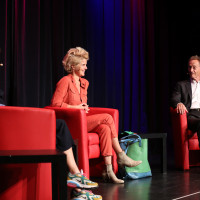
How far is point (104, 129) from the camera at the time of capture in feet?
12.1

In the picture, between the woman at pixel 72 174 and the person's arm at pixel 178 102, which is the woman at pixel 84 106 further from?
the person's arm at pixel 178 102

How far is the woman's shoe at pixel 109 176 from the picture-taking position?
358 cm

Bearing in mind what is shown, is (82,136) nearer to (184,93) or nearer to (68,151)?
(68,151)

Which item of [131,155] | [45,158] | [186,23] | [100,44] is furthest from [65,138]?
[186,23]

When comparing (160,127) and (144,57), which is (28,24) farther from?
(160,127)

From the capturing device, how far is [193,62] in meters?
4.82

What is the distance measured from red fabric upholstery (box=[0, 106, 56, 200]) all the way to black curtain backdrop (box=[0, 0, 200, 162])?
75.9 inches

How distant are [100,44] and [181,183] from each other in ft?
8.69

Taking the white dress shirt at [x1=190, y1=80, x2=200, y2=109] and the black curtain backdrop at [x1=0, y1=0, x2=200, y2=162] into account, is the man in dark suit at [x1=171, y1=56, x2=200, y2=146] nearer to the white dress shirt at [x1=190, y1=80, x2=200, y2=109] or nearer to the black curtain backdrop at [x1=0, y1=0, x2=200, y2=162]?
the white dress shirt at [x1=190, y1=80, x2=200, y2=109]

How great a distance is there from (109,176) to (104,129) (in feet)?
1.37

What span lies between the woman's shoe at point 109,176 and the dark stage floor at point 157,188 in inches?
2.3

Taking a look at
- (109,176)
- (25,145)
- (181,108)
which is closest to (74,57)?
(109,176)

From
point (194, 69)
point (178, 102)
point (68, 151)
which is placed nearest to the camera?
point (68, 151)

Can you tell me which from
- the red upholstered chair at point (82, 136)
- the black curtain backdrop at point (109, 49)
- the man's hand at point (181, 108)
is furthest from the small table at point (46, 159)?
the man's hand at point (181, 108)
